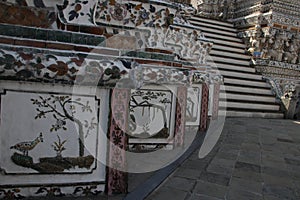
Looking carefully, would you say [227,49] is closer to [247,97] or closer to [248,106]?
[247,97]

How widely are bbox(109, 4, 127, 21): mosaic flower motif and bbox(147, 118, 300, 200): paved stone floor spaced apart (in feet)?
4.75

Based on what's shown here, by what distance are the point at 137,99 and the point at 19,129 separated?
1.29 metres

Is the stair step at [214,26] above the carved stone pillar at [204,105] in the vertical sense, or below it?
above

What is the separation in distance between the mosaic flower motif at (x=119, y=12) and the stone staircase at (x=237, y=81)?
4188mm

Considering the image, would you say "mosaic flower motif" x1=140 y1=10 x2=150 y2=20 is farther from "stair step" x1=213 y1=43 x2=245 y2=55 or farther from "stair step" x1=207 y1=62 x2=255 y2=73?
"stair step" x1=213 y1=43 x2=245 y2=55

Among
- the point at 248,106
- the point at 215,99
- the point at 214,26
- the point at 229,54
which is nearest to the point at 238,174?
the point at 215,99

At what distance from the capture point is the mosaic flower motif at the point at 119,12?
2434 mm

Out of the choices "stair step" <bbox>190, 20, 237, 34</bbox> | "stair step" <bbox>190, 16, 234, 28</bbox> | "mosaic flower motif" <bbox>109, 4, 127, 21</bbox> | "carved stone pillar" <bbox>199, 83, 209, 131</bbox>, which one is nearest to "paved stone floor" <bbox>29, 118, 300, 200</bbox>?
"carved stone pillar" <bbox>199, 83, 209, 131</bbox>

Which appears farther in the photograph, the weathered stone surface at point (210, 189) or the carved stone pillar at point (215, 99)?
the carved stone pillar at point (215, 99)

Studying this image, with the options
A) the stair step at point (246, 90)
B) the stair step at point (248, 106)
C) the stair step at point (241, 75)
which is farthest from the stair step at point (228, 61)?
the stair step at point (248, 106)

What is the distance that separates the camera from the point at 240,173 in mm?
2439

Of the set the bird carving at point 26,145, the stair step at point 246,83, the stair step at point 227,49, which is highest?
the stair step at point 227,49

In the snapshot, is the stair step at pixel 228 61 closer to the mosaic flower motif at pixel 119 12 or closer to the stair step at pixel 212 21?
the stair step at pixel 212 21

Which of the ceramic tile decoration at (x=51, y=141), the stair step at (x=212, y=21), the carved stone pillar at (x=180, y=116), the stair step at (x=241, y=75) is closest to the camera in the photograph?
the ceramic tile decoration at (x=51, y=141)
